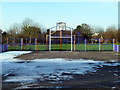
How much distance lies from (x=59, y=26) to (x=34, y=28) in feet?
61.0

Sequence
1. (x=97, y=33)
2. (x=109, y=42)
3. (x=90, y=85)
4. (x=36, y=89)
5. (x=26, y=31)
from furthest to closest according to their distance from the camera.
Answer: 1. (x=97, y=33)
2. (x=26, y=31)
3. (x=109, y=42)
4. (x=90, y=85)
5. (x=36, y=89)

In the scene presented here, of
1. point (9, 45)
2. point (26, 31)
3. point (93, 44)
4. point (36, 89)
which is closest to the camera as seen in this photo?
point (36, 89)

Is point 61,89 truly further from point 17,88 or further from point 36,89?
point 17,88

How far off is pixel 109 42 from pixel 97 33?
88.9ft

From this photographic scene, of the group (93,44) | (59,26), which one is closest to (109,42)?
(93,44)

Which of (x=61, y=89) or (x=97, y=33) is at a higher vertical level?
(x=97, y=33)

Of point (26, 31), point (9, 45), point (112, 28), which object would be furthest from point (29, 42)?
point (112, 28)

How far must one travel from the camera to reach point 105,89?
18.8 feet

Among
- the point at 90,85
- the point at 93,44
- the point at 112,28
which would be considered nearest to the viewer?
the point at 90,85

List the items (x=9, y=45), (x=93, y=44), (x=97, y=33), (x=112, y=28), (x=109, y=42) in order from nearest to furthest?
(x=9, y=45), (x=109, y=42), (x=93, y=44), (x=112, y=28), (x=97, y=33)

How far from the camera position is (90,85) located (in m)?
6.22

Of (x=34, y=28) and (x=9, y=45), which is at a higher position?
(x=34, y=28)

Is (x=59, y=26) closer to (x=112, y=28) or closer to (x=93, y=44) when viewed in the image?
(x=93, y=44)

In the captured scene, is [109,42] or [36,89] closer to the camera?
[36,89]
